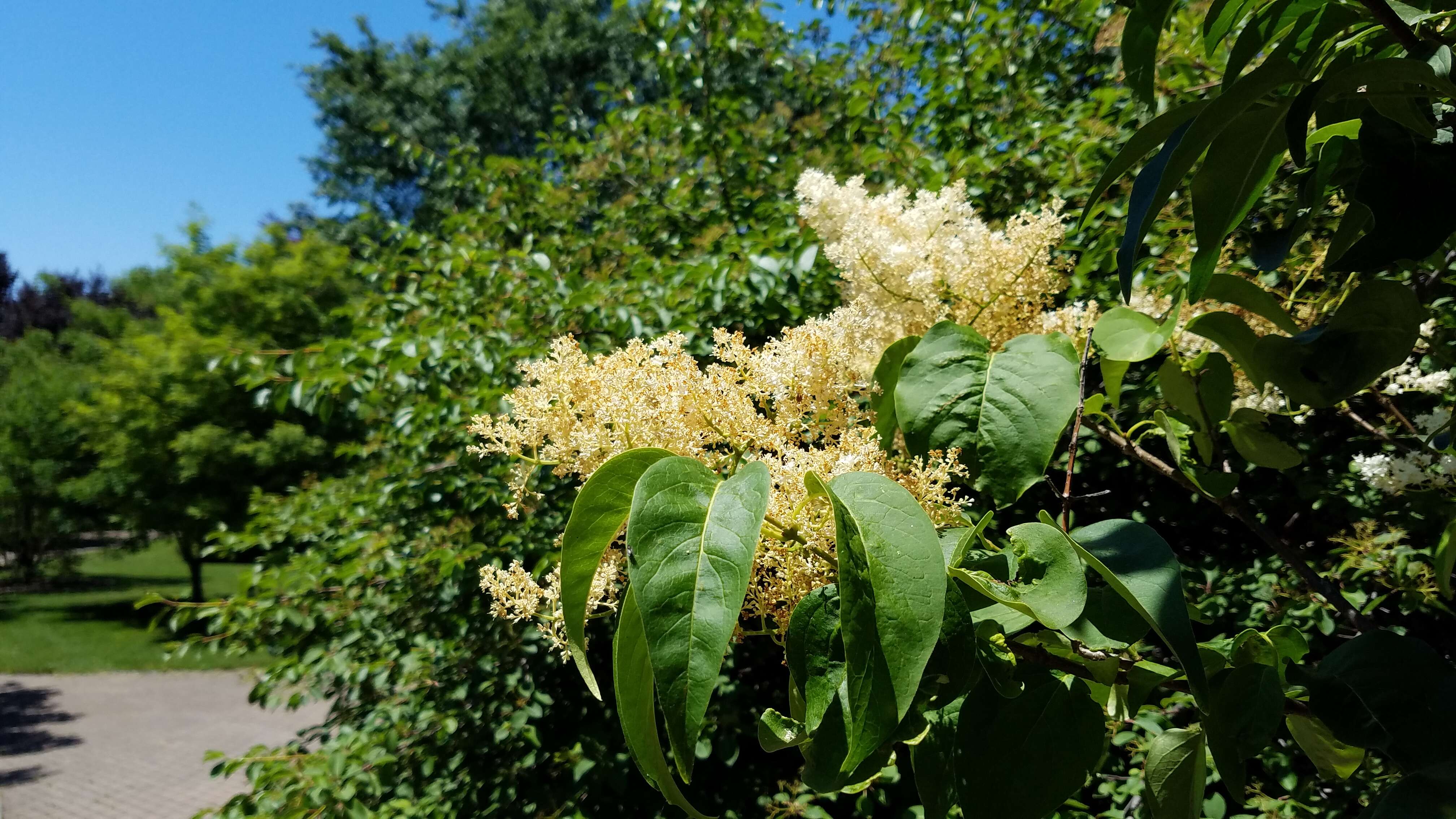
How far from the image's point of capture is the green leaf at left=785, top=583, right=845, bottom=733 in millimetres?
607

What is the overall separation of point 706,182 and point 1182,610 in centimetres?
352

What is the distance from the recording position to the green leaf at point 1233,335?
3.20ft

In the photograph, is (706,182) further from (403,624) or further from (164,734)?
(164,734)

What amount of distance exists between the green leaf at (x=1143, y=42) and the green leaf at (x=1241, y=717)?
60 cm

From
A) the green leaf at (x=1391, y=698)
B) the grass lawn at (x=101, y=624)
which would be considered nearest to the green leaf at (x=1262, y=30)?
the green leaf at (x=1391, y=698)

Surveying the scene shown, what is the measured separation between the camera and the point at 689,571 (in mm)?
558

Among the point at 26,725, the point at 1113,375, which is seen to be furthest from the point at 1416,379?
the point at 26,725

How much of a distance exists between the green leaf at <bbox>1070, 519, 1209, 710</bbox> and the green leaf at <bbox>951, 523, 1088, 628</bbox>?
0.02 meters

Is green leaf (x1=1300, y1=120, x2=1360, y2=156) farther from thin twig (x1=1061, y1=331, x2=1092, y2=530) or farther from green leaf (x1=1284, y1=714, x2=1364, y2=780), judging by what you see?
green leaf (x1=1284, y1=714, x2=1364, y2=780)

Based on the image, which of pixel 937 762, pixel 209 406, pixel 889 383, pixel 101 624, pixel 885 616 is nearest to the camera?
pixel 885 616

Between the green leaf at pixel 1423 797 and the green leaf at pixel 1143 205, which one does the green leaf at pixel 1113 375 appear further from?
the green leaf at pixel 1423 797

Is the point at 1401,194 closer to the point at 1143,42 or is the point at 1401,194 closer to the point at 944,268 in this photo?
the point at 1143,42

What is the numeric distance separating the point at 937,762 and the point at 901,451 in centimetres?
47

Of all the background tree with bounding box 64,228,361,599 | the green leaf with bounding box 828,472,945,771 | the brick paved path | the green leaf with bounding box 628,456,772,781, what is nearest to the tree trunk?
the background tree with bounding box 64,228,361,599
